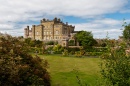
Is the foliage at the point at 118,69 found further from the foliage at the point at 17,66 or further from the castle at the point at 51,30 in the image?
the castle at the point at 51,30

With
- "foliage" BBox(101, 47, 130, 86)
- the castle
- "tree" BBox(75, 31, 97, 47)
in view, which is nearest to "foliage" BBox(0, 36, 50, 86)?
"foliage" BBox(101, 47, 130, 86)

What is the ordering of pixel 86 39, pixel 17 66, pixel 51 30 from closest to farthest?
pixel 17 66, pixel 86 39, pixel 51 30

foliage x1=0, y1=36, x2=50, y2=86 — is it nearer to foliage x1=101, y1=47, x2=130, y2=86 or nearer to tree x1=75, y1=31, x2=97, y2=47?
foliage x1=101, y1=47, x2=130, y2=86

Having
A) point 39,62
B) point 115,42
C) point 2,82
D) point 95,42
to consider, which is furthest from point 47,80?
point 95,42

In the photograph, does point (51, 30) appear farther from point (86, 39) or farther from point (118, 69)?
point (118, 69)

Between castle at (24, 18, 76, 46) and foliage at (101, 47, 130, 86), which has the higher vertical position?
castle at (24, 18, 76, 46)

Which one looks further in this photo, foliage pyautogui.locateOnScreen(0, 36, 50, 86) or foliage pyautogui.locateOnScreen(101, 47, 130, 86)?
foliage pyautogui.locateOnScreen(0, 36, 50, 86)

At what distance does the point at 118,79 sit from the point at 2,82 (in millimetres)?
5972

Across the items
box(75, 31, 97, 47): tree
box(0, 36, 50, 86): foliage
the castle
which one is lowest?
box(0, 36, 50, 86): foliage

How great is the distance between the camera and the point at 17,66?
9.76 metres

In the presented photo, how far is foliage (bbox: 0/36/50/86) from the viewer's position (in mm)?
9664

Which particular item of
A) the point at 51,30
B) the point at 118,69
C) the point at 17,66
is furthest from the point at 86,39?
the point at 118,69

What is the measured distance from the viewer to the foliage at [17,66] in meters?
9.66

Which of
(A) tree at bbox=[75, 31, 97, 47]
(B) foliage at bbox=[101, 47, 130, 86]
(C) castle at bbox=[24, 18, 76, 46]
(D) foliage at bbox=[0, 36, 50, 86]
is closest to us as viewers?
(B) foliage at bbox=[101, 47, 130, 86]
